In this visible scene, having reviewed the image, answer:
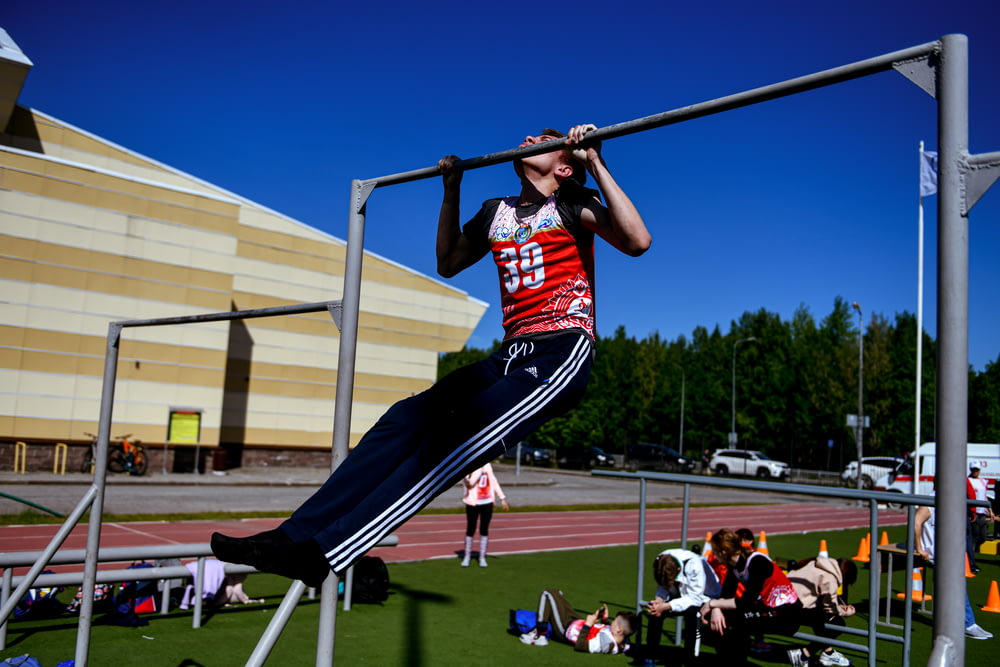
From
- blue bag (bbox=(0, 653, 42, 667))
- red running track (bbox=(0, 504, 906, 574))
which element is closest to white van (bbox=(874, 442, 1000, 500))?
red running track (bbox=(0, 504, 906, 574))

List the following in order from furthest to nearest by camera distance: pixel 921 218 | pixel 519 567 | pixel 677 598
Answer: pixel 921 218 < pixel 519 567 < pixel 677 598

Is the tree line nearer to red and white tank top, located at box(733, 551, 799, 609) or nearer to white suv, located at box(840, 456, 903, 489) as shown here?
white suv, located at box(840, 456, 903, 489)

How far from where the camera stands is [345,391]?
352 centimetres

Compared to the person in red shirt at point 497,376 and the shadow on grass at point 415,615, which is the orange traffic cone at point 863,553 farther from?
the person in red shirt at point 497,376

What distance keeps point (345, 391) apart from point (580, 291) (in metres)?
1.24

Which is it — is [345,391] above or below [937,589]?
above

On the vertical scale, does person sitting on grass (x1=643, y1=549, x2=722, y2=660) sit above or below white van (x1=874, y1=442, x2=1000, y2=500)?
below

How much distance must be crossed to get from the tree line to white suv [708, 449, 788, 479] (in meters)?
3.09

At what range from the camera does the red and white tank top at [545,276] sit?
282 cm

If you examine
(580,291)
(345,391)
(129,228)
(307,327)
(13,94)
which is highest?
(13,94)

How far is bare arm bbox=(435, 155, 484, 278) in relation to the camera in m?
3.28

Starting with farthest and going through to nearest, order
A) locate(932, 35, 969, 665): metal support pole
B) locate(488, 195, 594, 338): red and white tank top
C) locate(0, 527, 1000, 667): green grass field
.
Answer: locate(0, 527, 1000, 667): green grass field, locate(488, 195, 594, 338): red and white tank top, locate(932, 35, 969, 665): metal support pole

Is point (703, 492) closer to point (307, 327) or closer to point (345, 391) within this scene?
point (307, 327)

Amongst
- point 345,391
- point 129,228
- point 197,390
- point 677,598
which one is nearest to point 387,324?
point 197,390
